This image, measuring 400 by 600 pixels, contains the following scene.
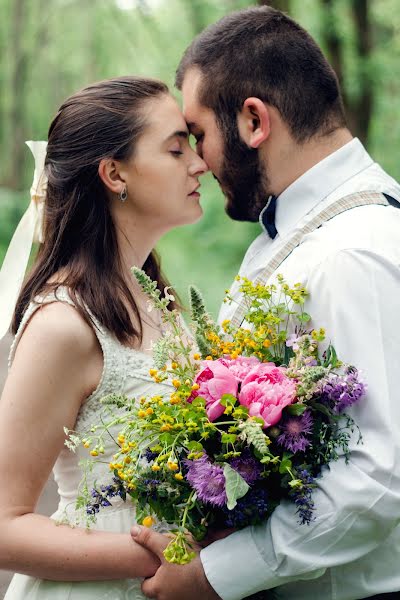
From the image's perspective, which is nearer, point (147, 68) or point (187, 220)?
point (187, 220)

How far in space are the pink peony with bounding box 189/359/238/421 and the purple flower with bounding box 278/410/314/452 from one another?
15 centimetres

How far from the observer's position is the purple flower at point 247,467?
2.06m

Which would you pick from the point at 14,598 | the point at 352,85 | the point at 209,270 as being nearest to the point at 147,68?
the point at 209,270

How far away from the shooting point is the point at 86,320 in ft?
8.47

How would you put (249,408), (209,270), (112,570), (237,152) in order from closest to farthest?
(249,408) < (112,570) < (237,152) < (209,270)

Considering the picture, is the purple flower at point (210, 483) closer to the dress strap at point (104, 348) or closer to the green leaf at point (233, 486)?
the green leaf at point (233, 486)

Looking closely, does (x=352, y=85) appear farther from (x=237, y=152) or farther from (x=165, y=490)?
(x=165, y=490)

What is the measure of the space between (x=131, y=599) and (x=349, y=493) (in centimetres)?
77

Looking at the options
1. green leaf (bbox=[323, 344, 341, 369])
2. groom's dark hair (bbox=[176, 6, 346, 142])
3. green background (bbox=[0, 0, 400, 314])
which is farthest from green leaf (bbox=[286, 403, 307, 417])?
green background (bbox=[0, 0, 400, 314])

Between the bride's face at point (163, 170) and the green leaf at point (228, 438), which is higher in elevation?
the bride's face at point (163, 170)

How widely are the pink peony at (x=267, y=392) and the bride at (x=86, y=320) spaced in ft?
1.89

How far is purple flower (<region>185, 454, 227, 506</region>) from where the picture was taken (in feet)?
6.69

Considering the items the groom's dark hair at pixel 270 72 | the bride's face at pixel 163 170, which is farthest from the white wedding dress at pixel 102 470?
the groom's dark hair at pixel 270 72

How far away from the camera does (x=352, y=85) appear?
8.27 meters
